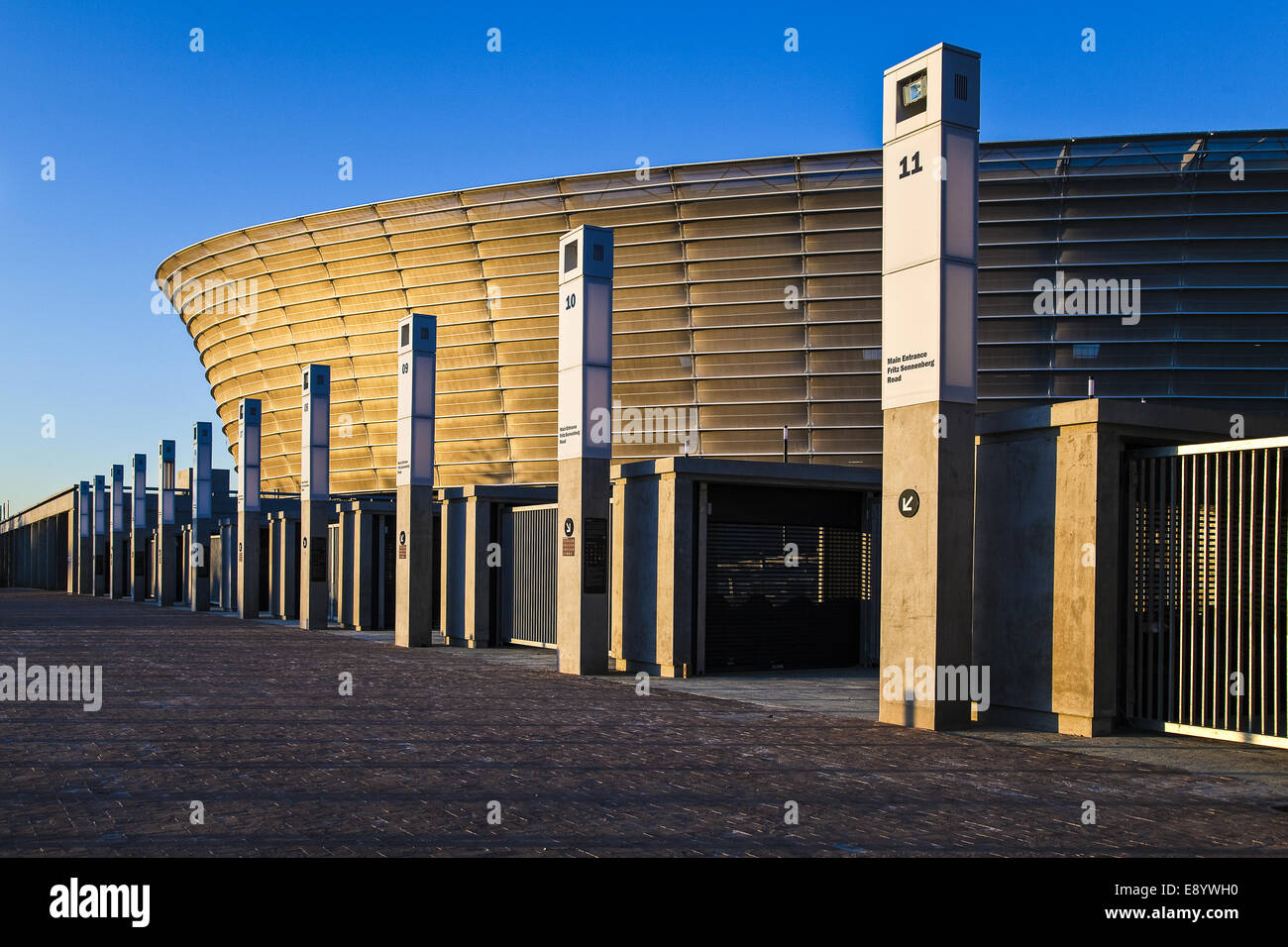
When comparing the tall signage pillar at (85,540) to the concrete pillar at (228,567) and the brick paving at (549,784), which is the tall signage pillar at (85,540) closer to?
the concrete pillar at (228,567)

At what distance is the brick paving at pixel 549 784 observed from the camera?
6.20 m

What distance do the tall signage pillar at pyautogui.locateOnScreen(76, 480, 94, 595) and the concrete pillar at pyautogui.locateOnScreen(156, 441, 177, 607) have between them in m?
17.9

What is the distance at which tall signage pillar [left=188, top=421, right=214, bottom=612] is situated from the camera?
132ft

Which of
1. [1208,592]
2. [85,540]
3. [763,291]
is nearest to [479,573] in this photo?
[1208,592]

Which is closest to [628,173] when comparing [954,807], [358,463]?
[358,463]

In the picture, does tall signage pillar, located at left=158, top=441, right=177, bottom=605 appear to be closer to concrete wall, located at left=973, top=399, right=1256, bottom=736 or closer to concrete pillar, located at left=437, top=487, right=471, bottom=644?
concrete pillar, located at left=437, top=487, right=471, bottom=644

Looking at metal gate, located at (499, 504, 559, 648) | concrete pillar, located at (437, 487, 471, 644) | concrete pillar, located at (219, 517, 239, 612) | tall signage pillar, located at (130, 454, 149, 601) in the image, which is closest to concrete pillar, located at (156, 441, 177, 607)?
tall signage pillar, located at (130, 454, 149, 601)

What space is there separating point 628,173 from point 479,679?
46667 millimetres

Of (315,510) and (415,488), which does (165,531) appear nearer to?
(315,510)

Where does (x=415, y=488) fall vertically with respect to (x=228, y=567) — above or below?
above

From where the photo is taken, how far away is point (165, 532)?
4806cm

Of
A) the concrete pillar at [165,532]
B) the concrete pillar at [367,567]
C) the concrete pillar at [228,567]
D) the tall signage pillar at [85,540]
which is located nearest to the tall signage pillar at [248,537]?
the concrete pillar at [228,567]

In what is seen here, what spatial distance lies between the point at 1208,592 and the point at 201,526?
38584mm

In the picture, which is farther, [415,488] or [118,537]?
[118,537]
